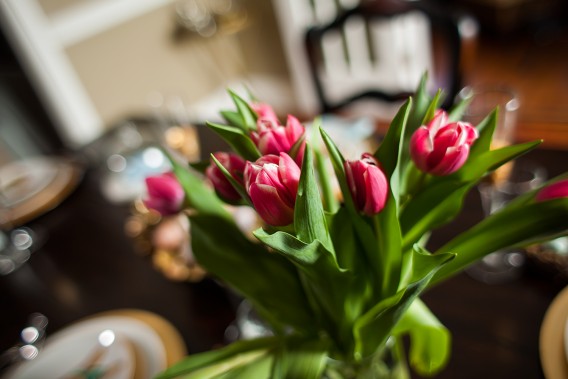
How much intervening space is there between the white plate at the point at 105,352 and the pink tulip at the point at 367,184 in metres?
0.38

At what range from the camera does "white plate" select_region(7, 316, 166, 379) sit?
0.56 metres

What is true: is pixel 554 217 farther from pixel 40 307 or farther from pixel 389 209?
pixel 40 307

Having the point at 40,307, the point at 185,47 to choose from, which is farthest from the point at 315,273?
the point at 185,47

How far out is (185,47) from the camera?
8.88 feet

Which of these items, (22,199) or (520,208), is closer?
(520,208)

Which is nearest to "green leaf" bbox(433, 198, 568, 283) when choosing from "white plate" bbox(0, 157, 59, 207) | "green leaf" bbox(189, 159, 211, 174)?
"green leaf" bbox(189, 159, 211, 174)

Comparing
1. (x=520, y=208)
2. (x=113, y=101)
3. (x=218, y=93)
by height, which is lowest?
(x=218, y=93)

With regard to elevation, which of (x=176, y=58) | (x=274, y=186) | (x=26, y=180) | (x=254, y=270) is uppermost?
(x=274, y=186)

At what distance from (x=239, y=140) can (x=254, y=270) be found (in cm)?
12

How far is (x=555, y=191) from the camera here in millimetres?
326

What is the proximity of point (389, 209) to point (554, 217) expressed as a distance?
0.38 feet

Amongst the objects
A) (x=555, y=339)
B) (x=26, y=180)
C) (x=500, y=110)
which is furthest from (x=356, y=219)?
(x=26, y=180)

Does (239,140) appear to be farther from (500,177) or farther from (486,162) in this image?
(500,177)

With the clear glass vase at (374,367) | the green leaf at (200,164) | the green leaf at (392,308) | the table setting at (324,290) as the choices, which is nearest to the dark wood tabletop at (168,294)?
the table setting at (324,290)
